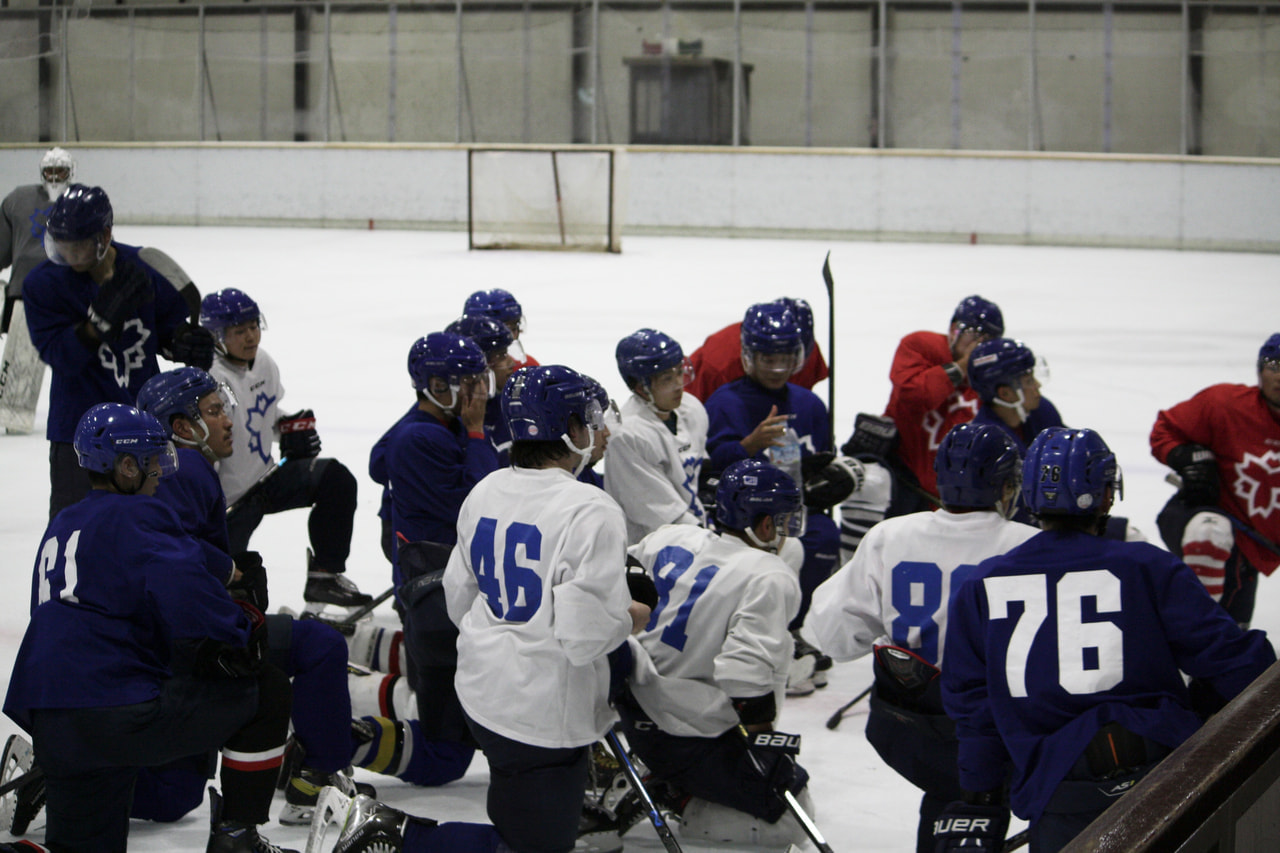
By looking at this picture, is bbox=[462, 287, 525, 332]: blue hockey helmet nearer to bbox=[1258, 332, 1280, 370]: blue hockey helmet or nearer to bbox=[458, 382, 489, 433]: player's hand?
bbox=[458, 382, 489, 433]: player's hand

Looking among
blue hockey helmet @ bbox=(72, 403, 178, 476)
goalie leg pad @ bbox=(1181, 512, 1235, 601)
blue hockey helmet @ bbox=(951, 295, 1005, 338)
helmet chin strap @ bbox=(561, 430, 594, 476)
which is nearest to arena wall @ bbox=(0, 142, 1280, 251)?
blue hockey helmet @ bbox=(951, 295, 1005, 338)

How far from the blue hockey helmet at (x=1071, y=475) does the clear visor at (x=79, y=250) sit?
309 cm

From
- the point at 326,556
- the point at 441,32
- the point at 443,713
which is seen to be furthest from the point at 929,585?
the point at 441,32

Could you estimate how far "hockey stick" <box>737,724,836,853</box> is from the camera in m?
3.17

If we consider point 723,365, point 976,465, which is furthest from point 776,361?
point 976,465

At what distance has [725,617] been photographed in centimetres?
341

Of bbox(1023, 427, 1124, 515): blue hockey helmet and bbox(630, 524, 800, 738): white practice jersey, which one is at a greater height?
bbox(1023, 427, 1124, 515): blue hockey helmet

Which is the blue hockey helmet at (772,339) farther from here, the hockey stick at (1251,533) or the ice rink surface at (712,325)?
the hockey stick at (1251,533)

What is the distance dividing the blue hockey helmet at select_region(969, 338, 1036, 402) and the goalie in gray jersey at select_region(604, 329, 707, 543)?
35.4 inches

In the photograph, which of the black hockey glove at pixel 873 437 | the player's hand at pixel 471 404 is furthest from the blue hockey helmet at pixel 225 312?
the black hockey glove at pixel 873 437

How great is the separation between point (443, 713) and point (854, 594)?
1087 mm

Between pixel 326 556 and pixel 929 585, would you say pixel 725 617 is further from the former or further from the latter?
pixel 326 556

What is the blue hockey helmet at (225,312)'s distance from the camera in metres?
Answer: 4.90

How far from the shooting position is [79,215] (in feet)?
14.6
